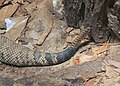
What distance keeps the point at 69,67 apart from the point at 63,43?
447 mm

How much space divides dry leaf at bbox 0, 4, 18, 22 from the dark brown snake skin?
53cm

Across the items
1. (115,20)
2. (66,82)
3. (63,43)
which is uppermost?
(115,20)

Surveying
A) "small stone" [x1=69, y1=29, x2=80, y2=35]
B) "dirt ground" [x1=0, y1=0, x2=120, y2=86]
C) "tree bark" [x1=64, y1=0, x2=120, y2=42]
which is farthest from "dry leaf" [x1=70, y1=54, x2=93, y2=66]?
"small stone" [x1=69, y1=29, x2=80, y2=35]

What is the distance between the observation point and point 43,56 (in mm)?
3418

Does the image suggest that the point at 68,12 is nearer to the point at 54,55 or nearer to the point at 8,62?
the point at 54,55

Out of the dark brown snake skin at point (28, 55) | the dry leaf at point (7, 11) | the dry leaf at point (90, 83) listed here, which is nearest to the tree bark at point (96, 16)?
the dark brown snake skin at point (28, 55)

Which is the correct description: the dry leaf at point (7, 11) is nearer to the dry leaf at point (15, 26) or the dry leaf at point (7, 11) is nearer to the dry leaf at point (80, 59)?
the dry leaf at point (15, 26)

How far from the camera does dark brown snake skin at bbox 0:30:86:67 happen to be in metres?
3.37

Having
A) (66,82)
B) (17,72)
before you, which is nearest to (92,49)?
(66,82)

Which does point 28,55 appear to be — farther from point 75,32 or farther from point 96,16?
point 96,16

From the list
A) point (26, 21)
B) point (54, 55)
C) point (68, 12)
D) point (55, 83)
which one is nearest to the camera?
point (55, 83)

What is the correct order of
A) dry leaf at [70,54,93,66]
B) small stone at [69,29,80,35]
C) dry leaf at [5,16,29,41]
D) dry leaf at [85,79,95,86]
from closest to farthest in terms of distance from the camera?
dry leaf at [85,79,95,86], dry leaf at [70,54,93,66], small stone at [69,29,80,35], dry leaf at [5,16,29,41]

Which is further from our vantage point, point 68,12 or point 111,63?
point 68,12

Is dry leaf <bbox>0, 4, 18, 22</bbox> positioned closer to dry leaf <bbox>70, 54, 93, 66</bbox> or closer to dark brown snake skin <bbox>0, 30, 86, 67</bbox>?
dark brown snake skin <bbox>0, 30, 86, 67</bbox>
